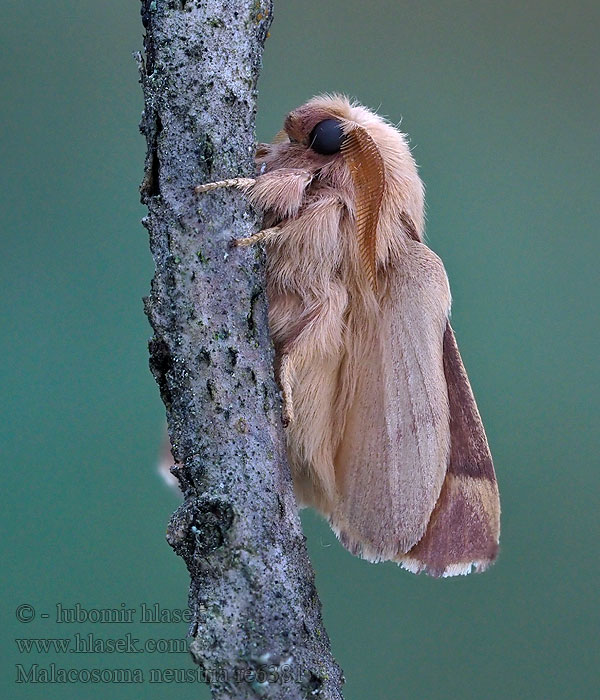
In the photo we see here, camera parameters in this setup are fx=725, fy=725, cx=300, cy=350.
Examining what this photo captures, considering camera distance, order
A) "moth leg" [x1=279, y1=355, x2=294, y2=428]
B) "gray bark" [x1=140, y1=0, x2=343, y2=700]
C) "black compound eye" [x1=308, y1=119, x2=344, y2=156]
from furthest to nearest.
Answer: "black compound eye" [x1=308, y1=119, x2=344, y2=156], "moth leg" [x1=279, y1=355, x2=294, y2=428], "gray bark" [x1=140, y1=0, x2=343, y2=700]

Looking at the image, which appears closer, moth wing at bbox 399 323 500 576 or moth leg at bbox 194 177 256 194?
moth leg at bbox 194 177 256 194

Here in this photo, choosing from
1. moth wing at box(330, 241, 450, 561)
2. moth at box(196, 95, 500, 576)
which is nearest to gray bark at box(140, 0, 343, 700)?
moth at box(196, 95, 500, 576)

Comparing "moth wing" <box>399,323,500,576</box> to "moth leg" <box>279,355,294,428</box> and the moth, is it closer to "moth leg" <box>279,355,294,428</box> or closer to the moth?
the moth

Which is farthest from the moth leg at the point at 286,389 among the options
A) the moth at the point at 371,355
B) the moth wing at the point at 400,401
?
the moth wing at the point at 400,401

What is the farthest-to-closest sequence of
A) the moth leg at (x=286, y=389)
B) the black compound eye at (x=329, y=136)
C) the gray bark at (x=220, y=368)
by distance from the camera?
the black compound eye at (x=329, y=136), the moth leg at (x=286, y=389), the gray bark at (x=220, y=368)

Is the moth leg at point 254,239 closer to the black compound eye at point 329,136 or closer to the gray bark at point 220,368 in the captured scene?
the gray bark at point 220,368

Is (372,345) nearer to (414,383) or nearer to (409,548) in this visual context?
(414,383)

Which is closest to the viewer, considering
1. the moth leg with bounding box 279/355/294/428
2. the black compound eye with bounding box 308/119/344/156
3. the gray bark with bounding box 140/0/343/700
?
the gray bark with bounding box 140/0/343/700
